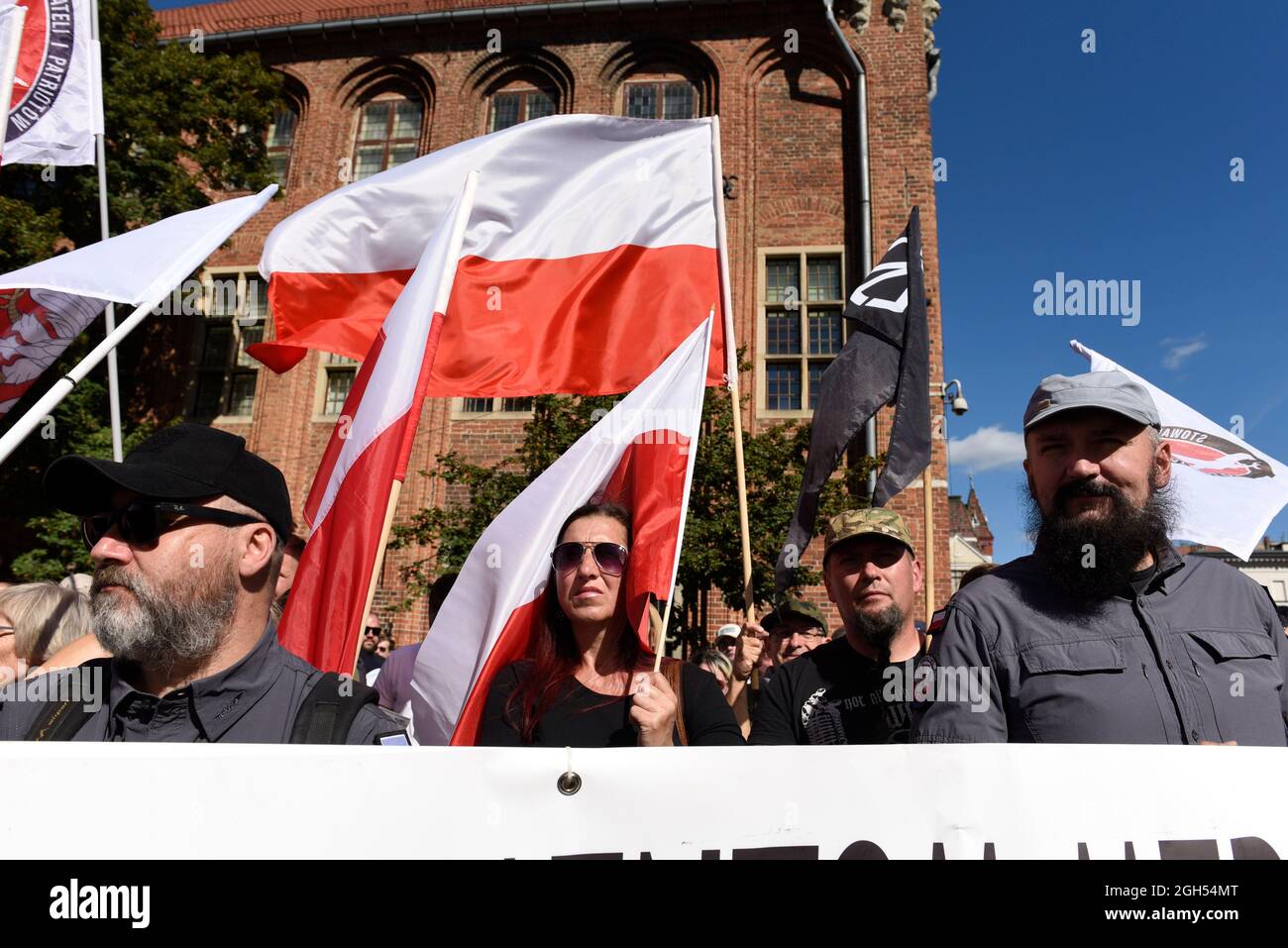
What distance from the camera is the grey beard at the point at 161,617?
1738 mm

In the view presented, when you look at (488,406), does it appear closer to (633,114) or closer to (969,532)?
(633,114)

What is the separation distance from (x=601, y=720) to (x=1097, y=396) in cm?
155

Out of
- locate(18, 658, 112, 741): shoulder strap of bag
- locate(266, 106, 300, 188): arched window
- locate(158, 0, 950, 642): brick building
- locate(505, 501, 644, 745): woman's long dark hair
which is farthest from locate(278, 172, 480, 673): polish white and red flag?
locate(266, 106, 300, 188): arched window

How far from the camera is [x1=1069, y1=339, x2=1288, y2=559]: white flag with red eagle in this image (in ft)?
14.2

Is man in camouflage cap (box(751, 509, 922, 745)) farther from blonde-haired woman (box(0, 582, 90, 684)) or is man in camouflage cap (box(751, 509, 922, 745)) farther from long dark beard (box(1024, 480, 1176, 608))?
blonde-haired woman (box(0, 582, 90, 684))

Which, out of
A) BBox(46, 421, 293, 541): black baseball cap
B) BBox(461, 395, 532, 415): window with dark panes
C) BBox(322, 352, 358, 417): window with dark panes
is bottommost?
BBox(46, 421, 293, 541): black baseball cap

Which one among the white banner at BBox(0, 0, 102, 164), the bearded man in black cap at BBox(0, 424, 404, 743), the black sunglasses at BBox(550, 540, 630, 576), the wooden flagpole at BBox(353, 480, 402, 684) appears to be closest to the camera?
the bearded man in black cap at BBox(0, 424, 404, 743)

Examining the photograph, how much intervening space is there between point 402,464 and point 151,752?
60.3 inches

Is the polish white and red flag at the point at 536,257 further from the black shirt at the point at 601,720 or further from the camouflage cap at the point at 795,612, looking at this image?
the black shirt at the point at 601,720

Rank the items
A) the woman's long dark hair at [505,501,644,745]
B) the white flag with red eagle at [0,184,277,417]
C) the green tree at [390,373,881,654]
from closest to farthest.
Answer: the woman's long dark hair at [505,501,644,745]
the white flag with red eagle at [0,184,277,417]
the green tree at [390,373,881,654]

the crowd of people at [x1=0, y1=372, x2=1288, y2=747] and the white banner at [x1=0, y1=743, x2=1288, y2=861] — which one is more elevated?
the crowd of people at [x1=0, y1=372, x2=1288, y2=747]

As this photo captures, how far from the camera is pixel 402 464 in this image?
2.91 metres
